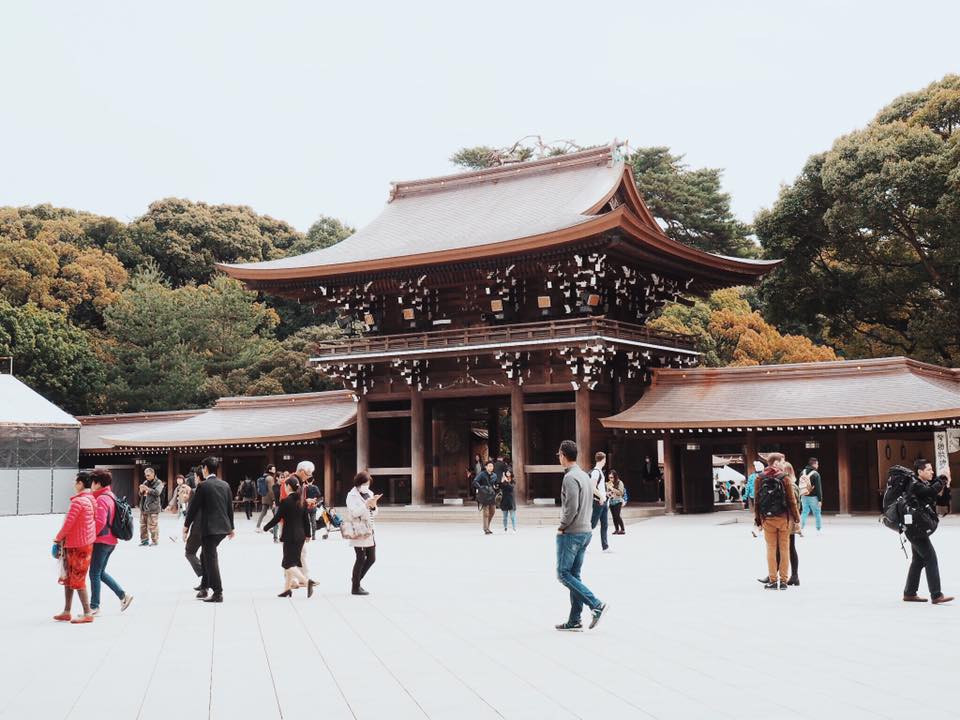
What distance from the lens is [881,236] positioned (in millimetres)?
43688

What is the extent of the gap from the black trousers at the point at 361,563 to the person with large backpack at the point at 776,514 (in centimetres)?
492

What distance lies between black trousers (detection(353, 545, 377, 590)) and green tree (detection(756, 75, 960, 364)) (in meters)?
29.8

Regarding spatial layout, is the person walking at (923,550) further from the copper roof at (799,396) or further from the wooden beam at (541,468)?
the wooden beam at (541,468)

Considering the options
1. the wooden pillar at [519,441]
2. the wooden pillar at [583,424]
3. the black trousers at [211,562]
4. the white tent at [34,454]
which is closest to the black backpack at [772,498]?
the black trousers at [211,562]

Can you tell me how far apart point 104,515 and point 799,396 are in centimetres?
2347

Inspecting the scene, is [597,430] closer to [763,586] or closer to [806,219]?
[806,219]

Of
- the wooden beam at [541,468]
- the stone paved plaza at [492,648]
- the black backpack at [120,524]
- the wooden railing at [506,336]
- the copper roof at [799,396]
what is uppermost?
the wooden railing at [506,336]

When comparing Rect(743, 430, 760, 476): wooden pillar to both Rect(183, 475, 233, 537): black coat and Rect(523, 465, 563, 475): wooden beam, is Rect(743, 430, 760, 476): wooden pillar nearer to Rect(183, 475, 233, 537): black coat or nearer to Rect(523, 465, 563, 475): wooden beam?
Rect(523, 465, 563, 475): wooden beam

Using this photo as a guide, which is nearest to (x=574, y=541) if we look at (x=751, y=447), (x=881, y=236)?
(x=751, y=447)

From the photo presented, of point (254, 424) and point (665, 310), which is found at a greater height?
point (665, 310)

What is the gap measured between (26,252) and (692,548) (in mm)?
51956

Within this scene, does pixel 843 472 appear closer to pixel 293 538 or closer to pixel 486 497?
pixel 486 497

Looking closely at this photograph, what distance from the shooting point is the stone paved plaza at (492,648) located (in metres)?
7.47

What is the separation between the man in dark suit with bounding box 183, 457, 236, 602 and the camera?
43.4 ft
